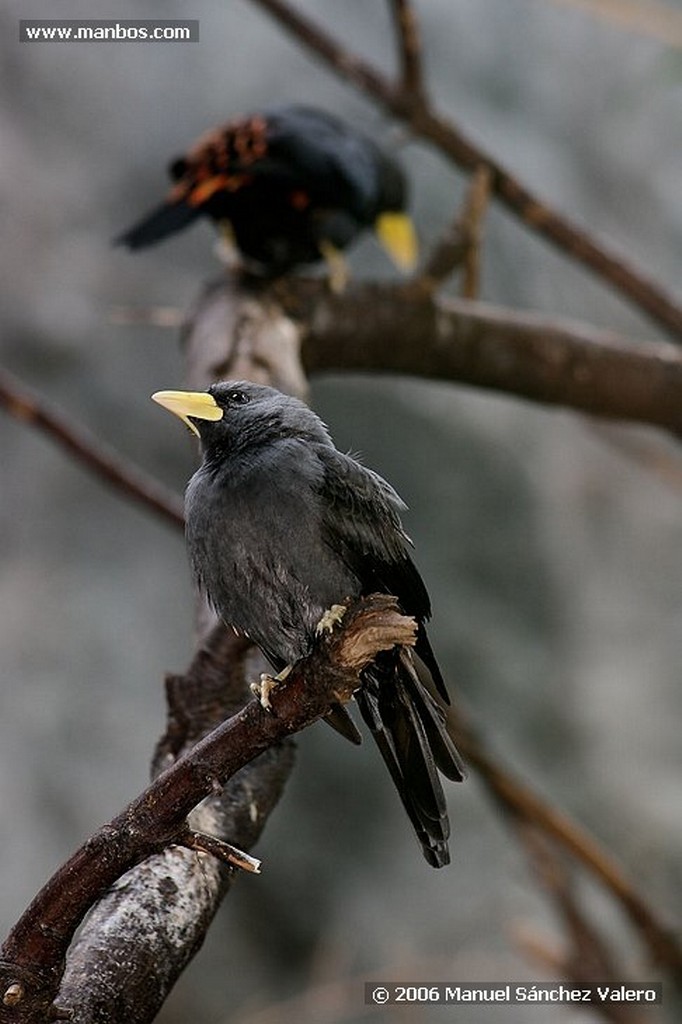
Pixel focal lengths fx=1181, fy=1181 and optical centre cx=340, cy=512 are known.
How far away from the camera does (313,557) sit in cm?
122

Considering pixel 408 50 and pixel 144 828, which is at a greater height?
pixel 408 50

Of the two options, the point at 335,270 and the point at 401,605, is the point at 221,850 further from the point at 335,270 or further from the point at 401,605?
the point at 335,270

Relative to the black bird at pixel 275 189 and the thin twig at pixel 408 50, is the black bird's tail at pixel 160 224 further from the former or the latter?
the thin twig at pixel 408 50

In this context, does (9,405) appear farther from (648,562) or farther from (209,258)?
(648,562)

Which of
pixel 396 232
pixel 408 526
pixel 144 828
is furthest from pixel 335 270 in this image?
pixel 144 828

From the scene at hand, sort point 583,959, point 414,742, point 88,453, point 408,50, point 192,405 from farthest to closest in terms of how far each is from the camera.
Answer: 1. point 408,50
2. point 583,959
3. point 88,453
4. point 192,405
5. point 414,742

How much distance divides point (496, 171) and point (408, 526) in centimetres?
150

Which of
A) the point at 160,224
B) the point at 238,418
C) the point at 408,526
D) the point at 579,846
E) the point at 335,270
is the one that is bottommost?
the point at 408,526

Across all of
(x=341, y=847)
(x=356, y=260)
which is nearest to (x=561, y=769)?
(x=341, y=847)

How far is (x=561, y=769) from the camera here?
4.27 m

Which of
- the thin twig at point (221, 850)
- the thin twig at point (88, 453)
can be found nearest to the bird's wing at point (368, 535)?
the thin twig at point (221, 850)

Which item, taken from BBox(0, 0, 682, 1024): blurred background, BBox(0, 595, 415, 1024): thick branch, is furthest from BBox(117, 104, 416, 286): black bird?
BBox(0, 595, 415, 1024): thick branch

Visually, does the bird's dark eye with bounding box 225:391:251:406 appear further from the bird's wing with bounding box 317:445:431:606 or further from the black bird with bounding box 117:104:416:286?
the black bird with bounding box 117:104:416:286

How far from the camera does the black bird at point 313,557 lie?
1199 millimetres
